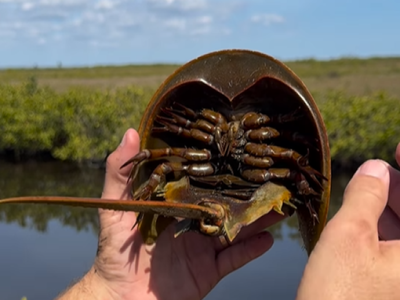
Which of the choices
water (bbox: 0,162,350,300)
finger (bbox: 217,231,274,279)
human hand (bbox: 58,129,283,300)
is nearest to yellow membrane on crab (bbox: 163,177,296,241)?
human hand (bbox: 58,129,283,300)

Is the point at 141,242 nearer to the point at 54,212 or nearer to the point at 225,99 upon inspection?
the point at 225,99

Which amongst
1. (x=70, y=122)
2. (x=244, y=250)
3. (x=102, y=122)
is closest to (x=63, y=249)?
(x=102, y=122)

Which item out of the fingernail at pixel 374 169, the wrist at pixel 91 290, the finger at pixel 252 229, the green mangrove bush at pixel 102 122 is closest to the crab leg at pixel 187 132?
the finger at pixel 252 229

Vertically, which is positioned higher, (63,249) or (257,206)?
(257,206)

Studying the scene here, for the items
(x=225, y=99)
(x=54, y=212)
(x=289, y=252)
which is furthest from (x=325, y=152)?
(x=54, y=212)

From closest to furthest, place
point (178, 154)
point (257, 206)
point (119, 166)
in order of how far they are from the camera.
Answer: point (257, 206)
point (178, 154)
point (119, 166)

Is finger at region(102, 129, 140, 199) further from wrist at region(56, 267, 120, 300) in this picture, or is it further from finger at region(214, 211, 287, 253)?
finger at region(214, 211, 287, 253)

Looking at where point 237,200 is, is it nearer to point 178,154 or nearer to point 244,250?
point 178,154
